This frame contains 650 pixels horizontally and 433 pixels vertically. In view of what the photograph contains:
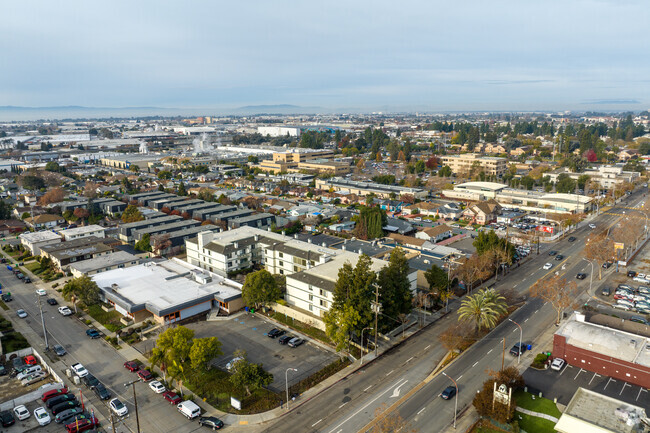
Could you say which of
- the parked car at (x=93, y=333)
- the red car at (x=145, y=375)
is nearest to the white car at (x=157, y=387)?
the red car at (x=145, y=375)

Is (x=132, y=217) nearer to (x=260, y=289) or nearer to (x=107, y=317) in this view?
(x=107, y=317)

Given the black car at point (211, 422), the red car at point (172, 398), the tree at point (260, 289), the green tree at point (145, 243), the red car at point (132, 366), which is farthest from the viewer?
the green tree at point (145, 243)

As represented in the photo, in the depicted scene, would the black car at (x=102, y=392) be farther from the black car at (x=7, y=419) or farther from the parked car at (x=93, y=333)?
the parked car at (x=93, y=333)

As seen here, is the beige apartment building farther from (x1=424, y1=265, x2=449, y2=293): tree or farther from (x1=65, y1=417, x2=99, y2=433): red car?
(x1=65, y1=417, x2=99, y2=433): red car

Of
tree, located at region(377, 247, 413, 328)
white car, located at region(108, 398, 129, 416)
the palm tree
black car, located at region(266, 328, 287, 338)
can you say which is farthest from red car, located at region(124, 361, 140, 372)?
the palm tree

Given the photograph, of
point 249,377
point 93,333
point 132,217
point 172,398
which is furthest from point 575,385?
point 132,217

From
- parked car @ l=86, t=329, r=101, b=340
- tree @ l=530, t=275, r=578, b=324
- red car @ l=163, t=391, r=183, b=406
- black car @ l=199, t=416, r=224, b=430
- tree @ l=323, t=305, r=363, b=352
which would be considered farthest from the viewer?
tree @ l=530, t=275, r=578, b=324
